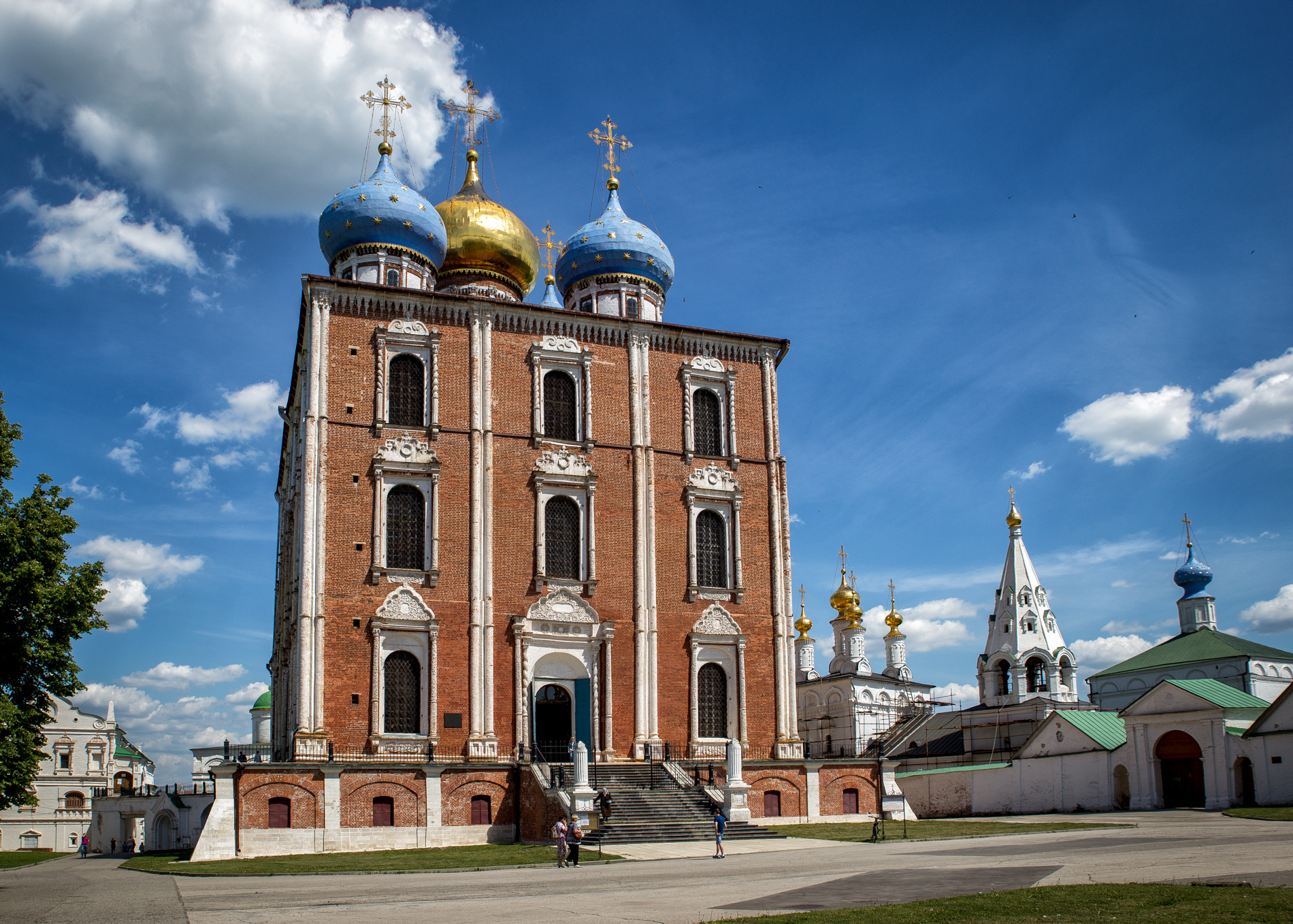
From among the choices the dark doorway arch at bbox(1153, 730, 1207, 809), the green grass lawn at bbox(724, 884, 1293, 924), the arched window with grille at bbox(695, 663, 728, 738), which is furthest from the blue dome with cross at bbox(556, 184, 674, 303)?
the green grass lawn at bbox(724, 884, 1293, 924)

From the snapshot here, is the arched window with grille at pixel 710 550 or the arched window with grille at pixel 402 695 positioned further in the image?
the arched window with grille at pixel 710 550

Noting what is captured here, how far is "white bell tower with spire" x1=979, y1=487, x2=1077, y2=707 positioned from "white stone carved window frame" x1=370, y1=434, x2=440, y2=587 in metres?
34.3

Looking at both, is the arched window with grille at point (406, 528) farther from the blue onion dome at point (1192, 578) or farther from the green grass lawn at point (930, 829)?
the blue onion dome at point (1192, 578)

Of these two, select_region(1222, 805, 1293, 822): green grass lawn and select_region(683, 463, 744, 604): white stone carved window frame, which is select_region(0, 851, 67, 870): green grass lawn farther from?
select_region(1222, 805, 1293, 822): green grass lawn

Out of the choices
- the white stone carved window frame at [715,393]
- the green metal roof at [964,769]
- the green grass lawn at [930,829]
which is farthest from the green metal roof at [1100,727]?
the white stone carved window frame at [715,393]

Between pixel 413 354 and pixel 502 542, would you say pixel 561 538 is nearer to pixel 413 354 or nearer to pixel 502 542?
pixel 502 542

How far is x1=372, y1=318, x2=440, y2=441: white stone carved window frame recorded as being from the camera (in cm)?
2967

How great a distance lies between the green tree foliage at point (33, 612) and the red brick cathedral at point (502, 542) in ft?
16.9

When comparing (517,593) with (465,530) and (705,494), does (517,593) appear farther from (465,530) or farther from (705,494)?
(705,494)

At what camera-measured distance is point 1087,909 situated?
10.8m

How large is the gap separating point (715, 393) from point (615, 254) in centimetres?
602

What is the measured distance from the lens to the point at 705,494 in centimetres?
3206

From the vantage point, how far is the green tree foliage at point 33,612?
70.7 feet

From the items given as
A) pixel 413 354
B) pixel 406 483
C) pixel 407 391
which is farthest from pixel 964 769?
pixel 413 354
